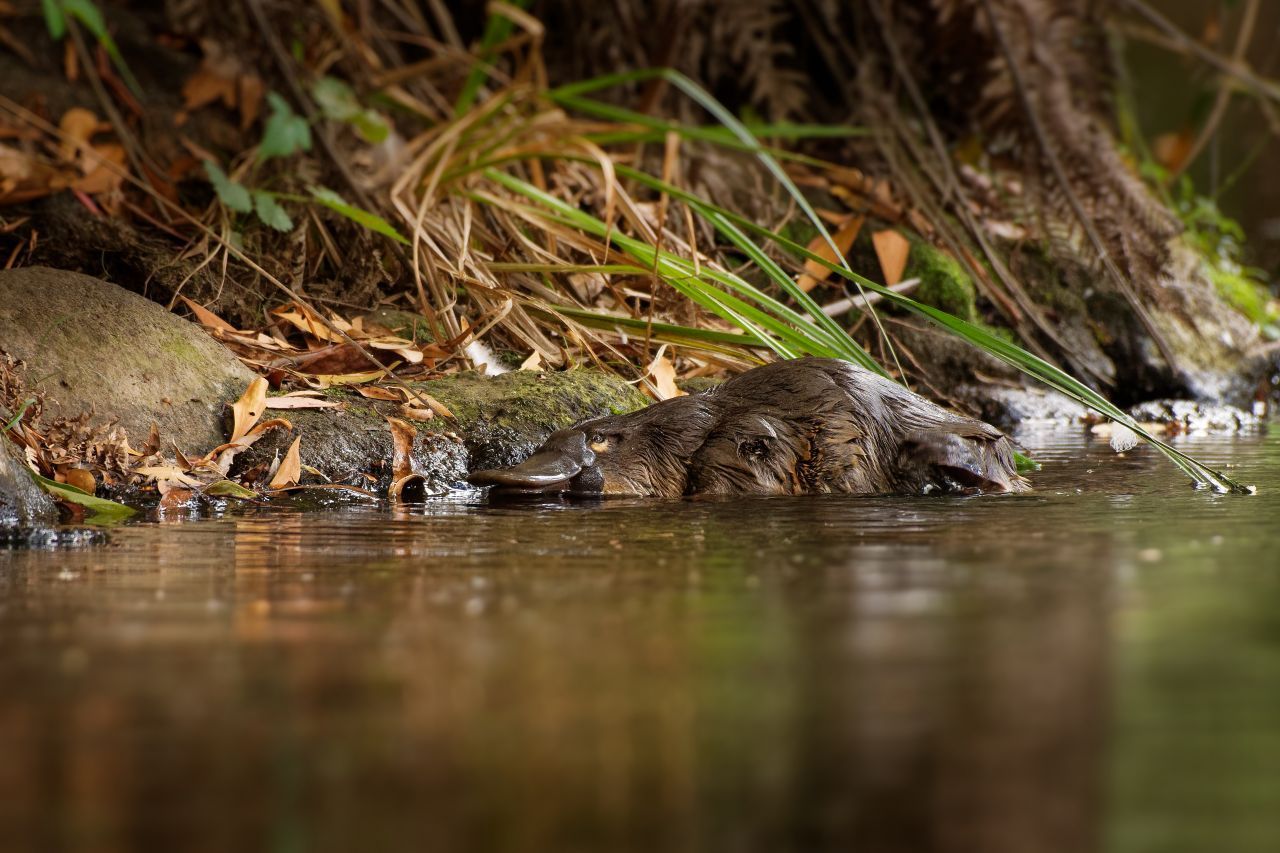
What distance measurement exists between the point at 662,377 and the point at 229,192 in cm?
177

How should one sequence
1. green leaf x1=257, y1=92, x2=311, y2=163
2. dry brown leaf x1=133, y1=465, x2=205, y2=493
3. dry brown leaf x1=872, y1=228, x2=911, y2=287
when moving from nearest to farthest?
dry brown leaf x1=133, y1=465, x2=205, y2=493 → green leaf x1=257, y1=92, x2=311, y2=163 → dry brown leaf x1=872, y1=228, x2=911, y2=287

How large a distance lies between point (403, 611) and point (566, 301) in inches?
138

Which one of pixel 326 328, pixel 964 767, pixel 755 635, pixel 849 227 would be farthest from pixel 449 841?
Result: pixel 849 227

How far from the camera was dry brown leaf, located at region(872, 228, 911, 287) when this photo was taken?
6672 millimetres

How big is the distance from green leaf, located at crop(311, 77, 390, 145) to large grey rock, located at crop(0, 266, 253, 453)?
189cm

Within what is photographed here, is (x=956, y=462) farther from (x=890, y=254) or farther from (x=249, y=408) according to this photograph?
(x=890, y=254)

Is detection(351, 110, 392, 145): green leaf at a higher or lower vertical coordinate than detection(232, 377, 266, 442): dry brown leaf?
higher

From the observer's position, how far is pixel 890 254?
22.0 ft

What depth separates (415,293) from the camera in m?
5.72

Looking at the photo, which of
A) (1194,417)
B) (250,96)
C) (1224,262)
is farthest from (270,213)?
(1224,262)

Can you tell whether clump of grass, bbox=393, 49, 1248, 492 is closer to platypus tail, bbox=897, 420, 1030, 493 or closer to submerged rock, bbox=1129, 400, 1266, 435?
platypus tail, bbox=897, 420, 1030, 493

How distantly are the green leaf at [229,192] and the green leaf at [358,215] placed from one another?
268 millimetres

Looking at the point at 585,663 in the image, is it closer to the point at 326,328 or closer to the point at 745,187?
the point at 326,328

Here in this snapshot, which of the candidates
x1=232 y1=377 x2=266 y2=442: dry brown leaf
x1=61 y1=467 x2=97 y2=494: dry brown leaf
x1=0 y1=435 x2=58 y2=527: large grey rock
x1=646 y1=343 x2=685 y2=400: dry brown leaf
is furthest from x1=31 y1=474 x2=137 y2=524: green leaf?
x1=646 y1=343 x2=685 y2=400: dry brown leaf
